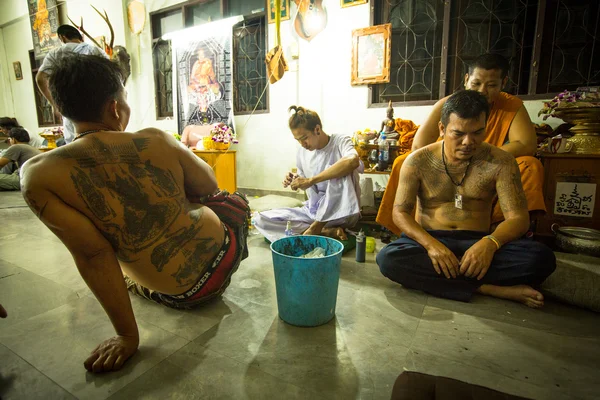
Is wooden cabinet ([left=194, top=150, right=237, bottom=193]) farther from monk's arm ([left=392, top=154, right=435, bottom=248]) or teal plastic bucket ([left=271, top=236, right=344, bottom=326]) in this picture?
teal plastic bucket ([left=271, top=236, right=344, bottom=326])

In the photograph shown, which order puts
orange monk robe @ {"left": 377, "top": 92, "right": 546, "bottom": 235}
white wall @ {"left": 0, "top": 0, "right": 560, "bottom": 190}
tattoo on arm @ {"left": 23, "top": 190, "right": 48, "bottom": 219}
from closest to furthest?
tattoo on arm @ {"left": 23, "top": 190, "right": 48, "bottom": 219} < orange monk robe @ {"left": 377, "top": 92, "right": 546, "bottom": 235} < white wall @ {"left": 0, "top": 0, "right": 560, "bottom": 190}

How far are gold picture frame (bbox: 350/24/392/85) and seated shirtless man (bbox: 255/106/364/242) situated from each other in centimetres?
185

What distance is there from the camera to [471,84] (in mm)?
2393

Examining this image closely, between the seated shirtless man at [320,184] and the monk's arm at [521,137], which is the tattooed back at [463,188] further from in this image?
the seated shirtless man at [320,184]

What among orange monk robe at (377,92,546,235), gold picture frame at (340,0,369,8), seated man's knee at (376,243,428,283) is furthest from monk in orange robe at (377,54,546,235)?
gold picture frame at (340,0,369,8)

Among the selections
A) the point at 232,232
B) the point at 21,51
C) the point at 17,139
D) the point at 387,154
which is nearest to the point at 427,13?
the point at 387,154

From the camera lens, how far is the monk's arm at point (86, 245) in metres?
1.03

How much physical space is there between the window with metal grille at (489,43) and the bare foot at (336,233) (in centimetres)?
226

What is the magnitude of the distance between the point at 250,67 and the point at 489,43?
10.8ft

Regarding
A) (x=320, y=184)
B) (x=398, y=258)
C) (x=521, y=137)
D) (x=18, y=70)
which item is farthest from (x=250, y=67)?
(x=18, y=70)

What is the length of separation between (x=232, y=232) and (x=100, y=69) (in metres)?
0.89

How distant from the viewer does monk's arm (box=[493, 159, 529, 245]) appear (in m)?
1.70

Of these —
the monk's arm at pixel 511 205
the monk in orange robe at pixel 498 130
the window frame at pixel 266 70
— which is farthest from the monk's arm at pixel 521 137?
the window frame at pixel 266 70

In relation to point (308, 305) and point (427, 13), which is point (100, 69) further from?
point (427, 13)
